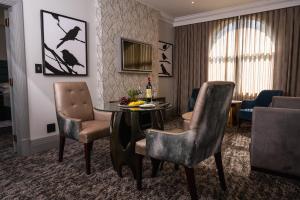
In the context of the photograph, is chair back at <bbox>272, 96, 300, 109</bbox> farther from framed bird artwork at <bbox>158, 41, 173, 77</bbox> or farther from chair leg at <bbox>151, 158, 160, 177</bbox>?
framed bird artwork at <bbox>158, 41, 173, 77</bbox>

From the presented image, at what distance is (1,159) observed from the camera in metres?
2.49

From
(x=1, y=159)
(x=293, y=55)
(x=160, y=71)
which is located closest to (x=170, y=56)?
(x=160, y=71)

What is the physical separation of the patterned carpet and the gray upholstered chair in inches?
15.7

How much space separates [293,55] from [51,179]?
4.69 meters

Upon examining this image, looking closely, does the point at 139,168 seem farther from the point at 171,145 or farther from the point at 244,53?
the point at 244,53

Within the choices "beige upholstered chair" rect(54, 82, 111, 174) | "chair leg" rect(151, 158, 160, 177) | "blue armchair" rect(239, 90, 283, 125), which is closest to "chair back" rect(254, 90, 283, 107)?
"blue armchair" rect(239, 90, 283, 125)

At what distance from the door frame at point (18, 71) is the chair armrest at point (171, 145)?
191 centimetres

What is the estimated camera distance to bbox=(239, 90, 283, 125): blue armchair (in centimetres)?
388

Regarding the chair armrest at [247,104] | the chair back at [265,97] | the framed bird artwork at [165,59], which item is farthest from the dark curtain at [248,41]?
the chair armrest at [247,104]

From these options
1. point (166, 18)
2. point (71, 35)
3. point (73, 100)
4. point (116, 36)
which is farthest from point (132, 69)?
point (166, 18)

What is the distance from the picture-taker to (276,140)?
1927 mm

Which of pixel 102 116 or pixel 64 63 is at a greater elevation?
pixel 64 63

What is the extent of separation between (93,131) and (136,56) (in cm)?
233

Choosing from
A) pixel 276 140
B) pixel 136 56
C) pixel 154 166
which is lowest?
pixel 154 166
